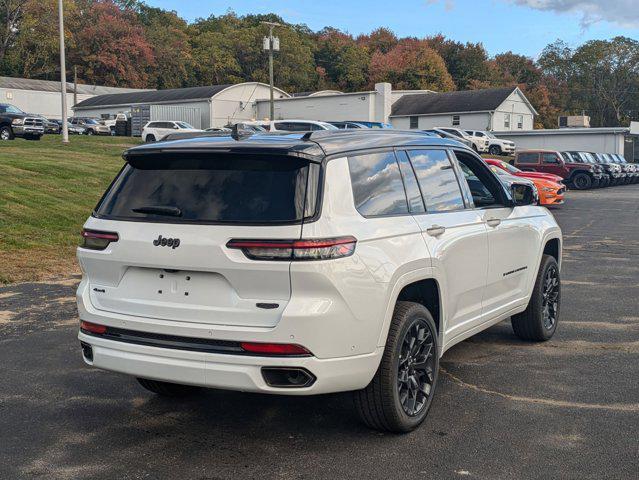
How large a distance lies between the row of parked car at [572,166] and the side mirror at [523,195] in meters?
28.5

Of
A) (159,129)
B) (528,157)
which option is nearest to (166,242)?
(528,157)

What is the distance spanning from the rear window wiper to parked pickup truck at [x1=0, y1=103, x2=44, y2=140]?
100 ft

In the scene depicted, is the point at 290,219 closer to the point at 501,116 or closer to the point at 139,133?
the point at 139,133

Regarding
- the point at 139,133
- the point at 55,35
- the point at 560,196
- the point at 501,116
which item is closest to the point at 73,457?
the point at 560,196

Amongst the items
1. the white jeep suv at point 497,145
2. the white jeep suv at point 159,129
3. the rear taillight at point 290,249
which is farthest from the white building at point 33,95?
the rear taillight at point 290,249

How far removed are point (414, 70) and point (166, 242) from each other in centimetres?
8438

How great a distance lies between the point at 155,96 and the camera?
6688 centimetres

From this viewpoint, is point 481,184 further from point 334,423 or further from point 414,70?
point 414,70

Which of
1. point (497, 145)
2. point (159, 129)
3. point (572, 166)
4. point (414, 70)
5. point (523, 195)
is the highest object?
point (414, 70)

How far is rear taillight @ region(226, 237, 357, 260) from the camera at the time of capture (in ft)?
13.2

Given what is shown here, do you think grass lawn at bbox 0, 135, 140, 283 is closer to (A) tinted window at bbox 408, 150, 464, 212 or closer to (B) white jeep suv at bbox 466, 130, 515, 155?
(A) tinted window at bbox 408, 150, 464, 212

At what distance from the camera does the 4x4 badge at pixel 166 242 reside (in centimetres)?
425

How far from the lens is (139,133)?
5484 centimetres

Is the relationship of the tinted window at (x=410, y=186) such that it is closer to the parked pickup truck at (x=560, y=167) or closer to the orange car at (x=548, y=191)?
the orange car at (x=548, y=191)
